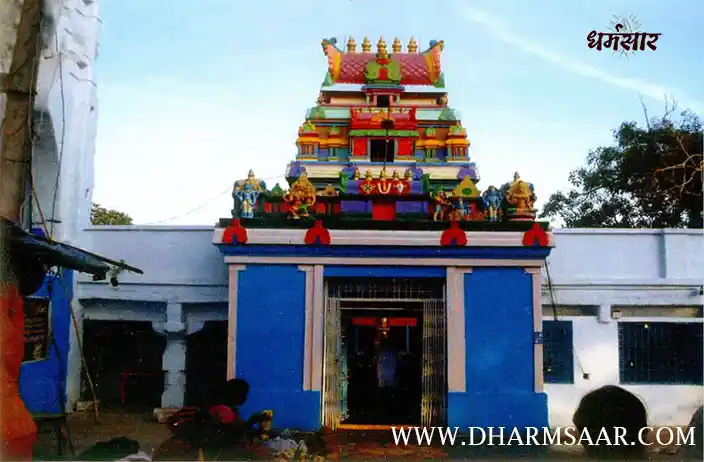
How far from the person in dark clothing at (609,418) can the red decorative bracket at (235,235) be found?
19.5 feet

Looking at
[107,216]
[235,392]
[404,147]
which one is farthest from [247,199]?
[107,216]

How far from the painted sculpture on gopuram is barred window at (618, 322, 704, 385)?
3.74m

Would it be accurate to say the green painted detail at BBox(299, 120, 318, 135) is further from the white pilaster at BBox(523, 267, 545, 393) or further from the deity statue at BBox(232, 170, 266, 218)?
the white pilaster at BBox(523, 267, 545, 393)

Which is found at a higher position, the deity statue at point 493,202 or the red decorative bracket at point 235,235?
the deity statue at point 493,202

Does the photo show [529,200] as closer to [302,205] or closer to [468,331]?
[468,331]

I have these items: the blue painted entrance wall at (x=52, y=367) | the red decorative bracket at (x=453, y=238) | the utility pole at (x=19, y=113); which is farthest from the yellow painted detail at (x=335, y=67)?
the utility pole at (x=19, y=113)

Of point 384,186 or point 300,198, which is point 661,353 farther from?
point 300,198

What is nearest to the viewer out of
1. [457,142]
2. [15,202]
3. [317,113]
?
[15,202]

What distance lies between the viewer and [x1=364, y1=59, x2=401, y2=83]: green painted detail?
15.3 meters

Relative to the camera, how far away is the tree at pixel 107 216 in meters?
29.0

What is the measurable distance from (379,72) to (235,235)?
6473 millimetres

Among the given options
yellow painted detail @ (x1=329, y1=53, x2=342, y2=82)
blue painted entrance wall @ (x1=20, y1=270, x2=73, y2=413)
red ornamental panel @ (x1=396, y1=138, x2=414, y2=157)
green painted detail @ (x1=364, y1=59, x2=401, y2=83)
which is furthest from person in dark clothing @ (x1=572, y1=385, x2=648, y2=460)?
yellow painted detail @ (x1=329, y1=53, x2=342, y2=82)

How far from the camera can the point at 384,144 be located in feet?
49.1

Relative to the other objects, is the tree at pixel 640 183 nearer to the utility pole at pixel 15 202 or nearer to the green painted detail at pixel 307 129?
the green painted detail at pixel 307 129
